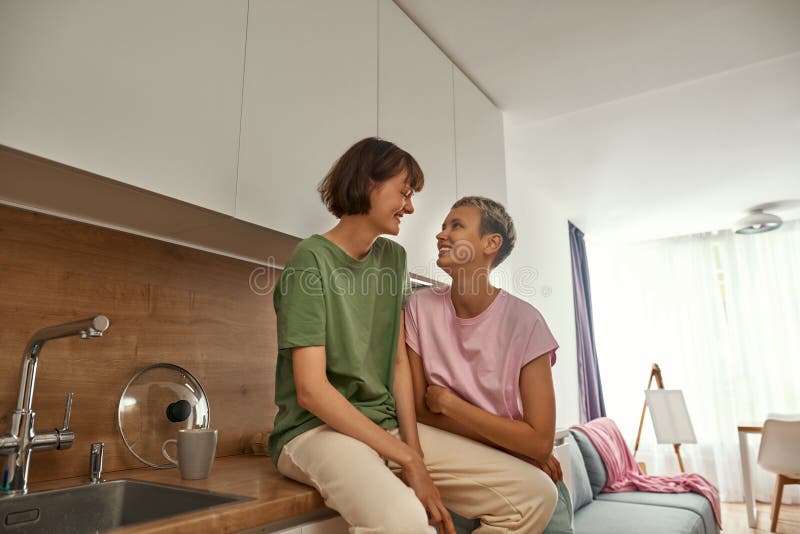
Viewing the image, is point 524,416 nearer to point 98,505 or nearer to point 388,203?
point 388,203

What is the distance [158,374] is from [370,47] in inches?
47.4

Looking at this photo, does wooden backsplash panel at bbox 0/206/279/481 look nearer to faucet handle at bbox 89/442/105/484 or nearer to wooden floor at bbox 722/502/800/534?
faucet handle at bbox 89/442/105/484

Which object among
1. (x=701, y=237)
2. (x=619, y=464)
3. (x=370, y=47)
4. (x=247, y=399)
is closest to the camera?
(x=247, y=399)

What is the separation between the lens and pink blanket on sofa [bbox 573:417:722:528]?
328 cm

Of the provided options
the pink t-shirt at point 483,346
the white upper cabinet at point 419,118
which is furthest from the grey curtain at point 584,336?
the pink t-shirt at point 483,346

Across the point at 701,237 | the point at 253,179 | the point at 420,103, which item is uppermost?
the point at 701,237

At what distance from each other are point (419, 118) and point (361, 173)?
75 cm

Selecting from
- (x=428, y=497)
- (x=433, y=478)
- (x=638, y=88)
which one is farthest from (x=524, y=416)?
(x=638, y=88)

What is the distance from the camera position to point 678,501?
9.82ft

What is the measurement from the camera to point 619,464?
3.58 meters

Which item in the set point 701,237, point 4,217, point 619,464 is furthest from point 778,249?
point 4,217

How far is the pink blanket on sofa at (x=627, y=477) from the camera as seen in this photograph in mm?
3283

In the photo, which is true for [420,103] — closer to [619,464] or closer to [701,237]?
[619,464]

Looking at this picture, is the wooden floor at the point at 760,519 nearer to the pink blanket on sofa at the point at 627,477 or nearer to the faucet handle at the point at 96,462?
the pink blanket on sofa at the point at 627,477
